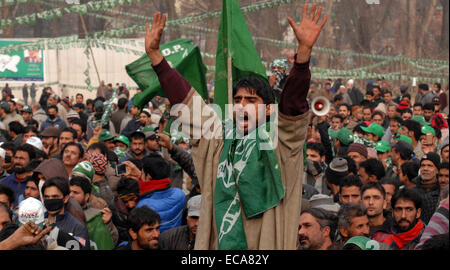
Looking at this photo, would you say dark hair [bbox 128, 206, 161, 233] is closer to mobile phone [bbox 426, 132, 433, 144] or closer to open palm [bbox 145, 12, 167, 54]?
open palm [bbox 145, 12, 167, 54]

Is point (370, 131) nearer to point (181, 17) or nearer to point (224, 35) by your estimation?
point (224, 35)

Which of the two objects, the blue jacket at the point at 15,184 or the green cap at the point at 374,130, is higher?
the green cap at the point at 374,130

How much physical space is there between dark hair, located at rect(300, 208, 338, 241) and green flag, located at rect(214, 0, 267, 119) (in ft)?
3.96

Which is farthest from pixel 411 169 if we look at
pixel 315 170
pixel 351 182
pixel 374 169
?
pixel 351 182

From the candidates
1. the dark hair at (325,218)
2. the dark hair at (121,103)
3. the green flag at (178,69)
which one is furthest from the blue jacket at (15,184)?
the dark hair at (121,103)

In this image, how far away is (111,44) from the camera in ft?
73.6

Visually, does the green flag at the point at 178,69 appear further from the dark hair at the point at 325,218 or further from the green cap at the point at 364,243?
the green cap at the point at 364,243

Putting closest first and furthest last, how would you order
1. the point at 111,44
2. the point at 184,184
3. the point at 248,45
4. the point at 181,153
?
the point at 248,45, the point at 181,153, the point at 184,184, the point at 111,44

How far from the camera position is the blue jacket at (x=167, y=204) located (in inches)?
235

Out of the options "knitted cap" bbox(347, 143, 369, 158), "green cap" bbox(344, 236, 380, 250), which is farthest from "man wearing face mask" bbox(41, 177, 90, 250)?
"knitted cap" bbox(347, 143, 369, 158)

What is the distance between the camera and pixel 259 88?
3.62 m

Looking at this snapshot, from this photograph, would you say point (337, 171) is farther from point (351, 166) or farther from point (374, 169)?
point (374, 169)
